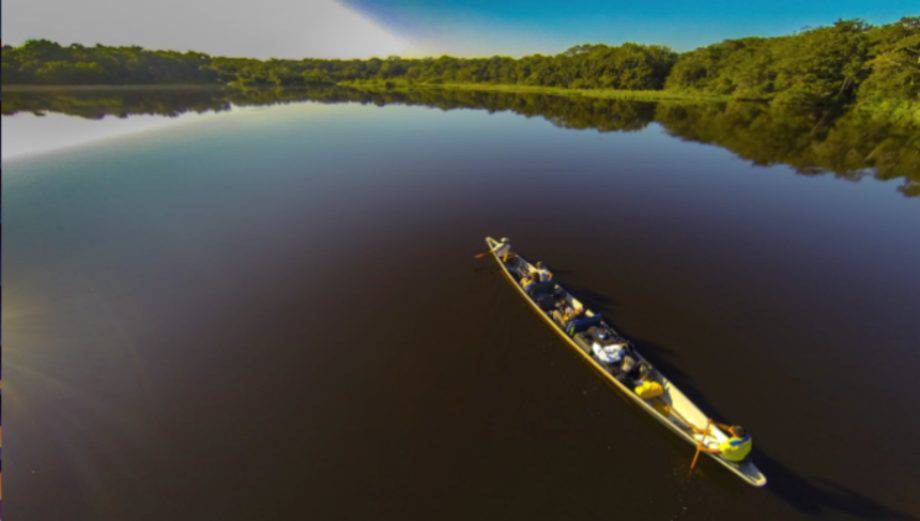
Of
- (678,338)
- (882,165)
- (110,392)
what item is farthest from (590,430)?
(882,165)

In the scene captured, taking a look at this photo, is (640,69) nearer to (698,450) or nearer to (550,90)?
(550,90)

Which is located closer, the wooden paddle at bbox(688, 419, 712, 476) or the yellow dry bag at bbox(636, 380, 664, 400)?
the wooden paddle at bbox(688, 419, 712, 476)

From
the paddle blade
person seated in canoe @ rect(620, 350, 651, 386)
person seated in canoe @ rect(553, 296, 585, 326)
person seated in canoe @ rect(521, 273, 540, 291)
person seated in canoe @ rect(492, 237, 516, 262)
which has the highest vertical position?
person seated in canoe @ rect(492, 237, 516, 262)

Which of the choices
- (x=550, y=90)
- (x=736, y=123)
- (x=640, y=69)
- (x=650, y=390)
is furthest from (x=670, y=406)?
(x=550, y=90)

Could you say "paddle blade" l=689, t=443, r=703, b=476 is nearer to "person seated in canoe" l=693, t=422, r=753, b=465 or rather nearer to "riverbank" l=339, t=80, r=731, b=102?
"person seated in canoe" l=693, t=422, r=753, b=465

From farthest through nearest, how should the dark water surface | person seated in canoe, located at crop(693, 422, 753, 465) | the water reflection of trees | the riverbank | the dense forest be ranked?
the riverbank < the dense forest < the water reflection of trees < the dark water surface < person seated in canoe, located at crop(693, 422, 753, 465)

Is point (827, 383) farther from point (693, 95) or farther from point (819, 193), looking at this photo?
point (693, 95)

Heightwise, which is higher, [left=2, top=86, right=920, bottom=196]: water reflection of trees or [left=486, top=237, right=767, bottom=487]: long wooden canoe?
[left=2, top=86, right=920, bottom=196]: water reflection of trees

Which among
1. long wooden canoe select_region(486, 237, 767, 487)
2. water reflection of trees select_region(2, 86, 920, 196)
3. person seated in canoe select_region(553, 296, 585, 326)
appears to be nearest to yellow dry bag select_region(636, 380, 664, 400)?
long wooden canoe select_region(486, 237, 767, 487)
